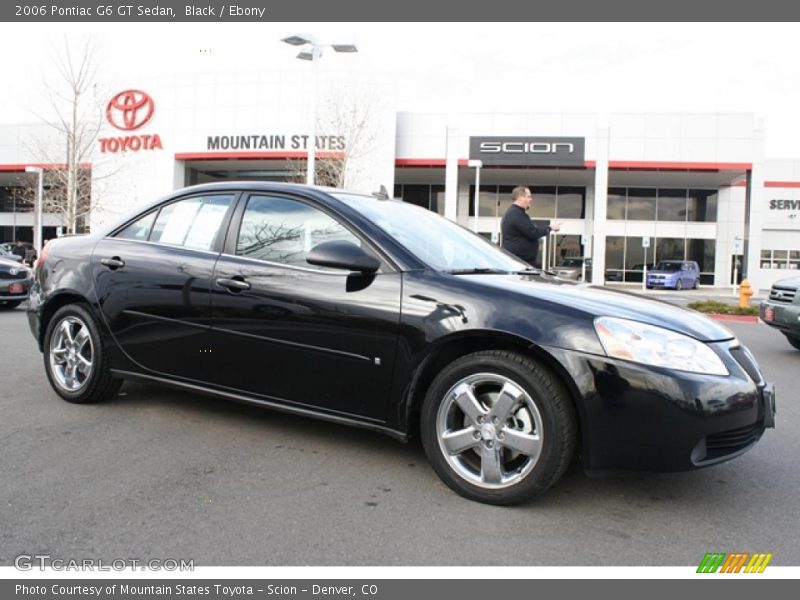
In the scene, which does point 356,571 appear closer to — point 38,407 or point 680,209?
point 38,407

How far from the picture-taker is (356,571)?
2.37 metres

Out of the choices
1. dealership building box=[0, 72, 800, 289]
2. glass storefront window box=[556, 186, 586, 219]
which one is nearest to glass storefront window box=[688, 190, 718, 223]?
dealership building box=[0, 72, 800, 289]

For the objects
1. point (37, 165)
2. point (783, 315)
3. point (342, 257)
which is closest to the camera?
point (342, 257)

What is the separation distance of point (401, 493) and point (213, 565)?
101 cm

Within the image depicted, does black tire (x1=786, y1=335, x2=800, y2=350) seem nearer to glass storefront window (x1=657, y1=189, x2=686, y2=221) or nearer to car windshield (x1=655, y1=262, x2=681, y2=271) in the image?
car windshield (x1=655, y1=262, x2=681, y2=271)

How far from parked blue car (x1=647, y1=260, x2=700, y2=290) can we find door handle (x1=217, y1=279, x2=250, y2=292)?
29.3 metres

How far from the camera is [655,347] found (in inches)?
110

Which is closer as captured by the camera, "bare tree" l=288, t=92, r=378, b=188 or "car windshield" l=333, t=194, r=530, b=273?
"car windshield" l=333, t=194, r=530, b=273

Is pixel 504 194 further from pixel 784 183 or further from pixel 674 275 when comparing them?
pixel 784 183

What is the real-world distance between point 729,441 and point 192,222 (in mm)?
3273

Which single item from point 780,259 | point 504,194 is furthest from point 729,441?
point 780,259

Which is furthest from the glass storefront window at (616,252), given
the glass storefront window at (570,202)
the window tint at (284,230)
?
the window tint at (284,230)

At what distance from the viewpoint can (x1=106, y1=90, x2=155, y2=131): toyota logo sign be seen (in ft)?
99.5

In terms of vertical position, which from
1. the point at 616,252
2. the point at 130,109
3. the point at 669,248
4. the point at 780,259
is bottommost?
the point at 616,252
